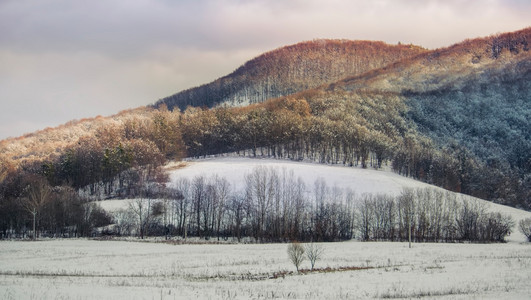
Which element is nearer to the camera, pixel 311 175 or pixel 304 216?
pixel 304 216

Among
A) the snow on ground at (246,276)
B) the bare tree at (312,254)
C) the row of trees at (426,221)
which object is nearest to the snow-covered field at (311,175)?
the row of trees at (426,221)

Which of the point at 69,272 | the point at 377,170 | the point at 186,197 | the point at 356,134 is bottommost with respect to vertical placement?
the point at 69,272

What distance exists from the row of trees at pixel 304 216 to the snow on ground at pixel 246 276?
1266 inches

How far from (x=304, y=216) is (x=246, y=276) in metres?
55.5

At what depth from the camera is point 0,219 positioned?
8994 cm

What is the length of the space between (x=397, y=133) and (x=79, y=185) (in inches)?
5339

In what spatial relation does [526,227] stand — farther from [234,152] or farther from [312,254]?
[234,152]

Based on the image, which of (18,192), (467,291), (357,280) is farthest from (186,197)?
(467,291)

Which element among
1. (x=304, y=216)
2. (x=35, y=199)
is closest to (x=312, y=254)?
(x=304, y=216)

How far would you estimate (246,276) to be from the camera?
35.0m

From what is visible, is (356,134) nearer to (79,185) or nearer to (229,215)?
(229,215)

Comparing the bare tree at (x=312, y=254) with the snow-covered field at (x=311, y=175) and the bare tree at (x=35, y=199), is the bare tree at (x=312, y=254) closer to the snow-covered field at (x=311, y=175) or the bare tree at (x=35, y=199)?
the bare tree at (x=35, y=199)

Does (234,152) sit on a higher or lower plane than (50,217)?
higher

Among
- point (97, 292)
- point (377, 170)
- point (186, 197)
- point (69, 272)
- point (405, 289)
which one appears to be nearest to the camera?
point (97, 292)
